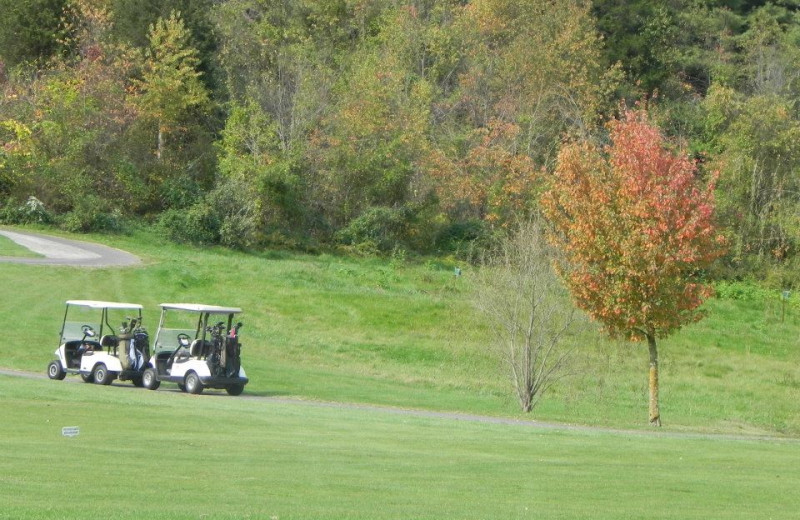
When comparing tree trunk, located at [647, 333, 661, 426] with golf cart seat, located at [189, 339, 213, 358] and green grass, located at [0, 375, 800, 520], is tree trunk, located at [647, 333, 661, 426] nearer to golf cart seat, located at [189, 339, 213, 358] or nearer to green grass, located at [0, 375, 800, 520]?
green grass, located at [0, 375, 800, 520]

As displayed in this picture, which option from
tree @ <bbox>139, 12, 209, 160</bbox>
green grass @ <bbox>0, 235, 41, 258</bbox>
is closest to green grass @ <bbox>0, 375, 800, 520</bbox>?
green grass @ <bbox>0, 235, 41, 258</bbox>

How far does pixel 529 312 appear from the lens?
1234 inches

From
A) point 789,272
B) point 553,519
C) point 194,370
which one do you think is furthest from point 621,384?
point 553,519

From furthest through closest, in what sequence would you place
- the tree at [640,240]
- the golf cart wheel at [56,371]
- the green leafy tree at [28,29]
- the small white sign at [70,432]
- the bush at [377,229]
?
the green leafy tree at [28,29] < the bush at [377,229] < the golf cart wheel at [56,371] < the tree at [640,240] < the small white sign at [70,432]

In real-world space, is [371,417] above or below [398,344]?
below

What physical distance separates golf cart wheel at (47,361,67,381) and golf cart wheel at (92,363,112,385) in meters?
0.94

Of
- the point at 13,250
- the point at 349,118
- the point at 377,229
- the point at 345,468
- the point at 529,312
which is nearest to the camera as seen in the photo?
the point at 345,468

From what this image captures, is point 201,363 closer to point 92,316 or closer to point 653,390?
point 92,316

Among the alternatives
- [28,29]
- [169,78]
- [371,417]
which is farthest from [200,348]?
[28,29]

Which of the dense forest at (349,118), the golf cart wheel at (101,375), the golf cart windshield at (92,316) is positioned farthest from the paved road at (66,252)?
the golf cart wheel at (101,375)

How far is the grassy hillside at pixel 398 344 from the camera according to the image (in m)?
33.0

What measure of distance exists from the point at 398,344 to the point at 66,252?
1564 centimetres

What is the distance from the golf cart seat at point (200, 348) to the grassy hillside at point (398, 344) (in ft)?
9.24

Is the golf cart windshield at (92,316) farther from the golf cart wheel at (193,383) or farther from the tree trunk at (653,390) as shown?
the tree trunk at (653,390)
